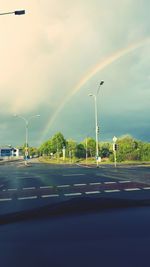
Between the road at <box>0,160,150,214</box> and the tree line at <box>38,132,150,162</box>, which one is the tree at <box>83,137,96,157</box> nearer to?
the tree line at <box>38,132,150,162</box>

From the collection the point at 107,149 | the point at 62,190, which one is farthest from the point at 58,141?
the point at 62,190

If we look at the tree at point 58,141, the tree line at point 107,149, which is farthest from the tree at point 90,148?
the tree at point 58,141

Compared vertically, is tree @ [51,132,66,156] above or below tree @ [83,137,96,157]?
above

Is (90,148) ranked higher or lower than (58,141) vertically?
lower

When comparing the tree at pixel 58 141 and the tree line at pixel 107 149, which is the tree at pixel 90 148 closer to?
the tree line at pixel 107 149

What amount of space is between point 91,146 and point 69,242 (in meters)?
122

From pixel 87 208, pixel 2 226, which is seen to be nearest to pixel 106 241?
pixel 2 226

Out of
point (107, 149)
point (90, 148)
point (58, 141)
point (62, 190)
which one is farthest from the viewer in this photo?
point (58, 141)

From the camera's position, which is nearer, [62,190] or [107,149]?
[62,190]

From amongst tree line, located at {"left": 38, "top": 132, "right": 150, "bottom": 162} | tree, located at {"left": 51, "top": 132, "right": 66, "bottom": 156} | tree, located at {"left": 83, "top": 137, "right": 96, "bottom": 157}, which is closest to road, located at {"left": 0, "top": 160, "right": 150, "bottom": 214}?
tree line, located at {"left": 38, "top": 132, "right": 150, "bottom": 162}

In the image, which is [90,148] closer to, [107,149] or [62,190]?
[107,149]

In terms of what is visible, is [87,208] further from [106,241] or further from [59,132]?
[59,132]

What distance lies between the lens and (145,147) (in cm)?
8075

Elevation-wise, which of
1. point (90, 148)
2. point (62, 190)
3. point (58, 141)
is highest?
point (58, 141)
